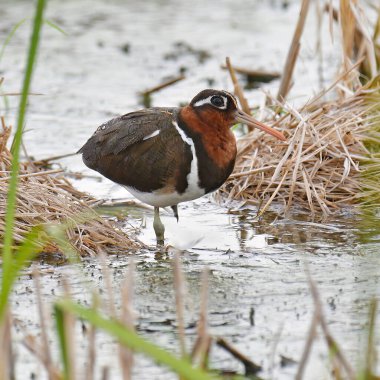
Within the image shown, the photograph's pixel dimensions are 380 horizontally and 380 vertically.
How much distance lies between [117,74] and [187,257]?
19.1ft

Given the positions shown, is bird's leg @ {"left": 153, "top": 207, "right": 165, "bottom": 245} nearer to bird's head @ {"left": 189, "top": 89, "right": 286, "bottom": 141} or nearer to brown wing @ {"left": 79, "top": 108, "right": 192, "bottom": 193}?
brown wing @ {"left": 79, "top": 108, "right": 192, "bottom": 193}

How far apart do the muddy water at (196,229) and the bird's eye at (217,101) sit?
92 centimetres

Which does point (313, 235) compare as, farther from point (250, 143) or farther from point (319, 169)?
point (250, 143)

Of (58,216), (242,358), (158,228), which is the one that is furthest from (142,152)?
(242,358)

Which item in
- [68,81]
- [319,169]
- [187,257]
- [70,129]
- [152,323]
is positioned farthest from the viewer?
[68,81]

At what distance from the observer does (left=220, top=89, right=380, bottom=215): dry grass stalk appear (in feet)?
23.5

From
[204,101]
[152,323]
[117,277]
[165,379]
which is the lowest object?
[165,379]

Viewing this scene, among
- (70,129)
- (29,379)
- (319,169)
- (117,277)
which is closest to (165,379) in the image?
(29,379)

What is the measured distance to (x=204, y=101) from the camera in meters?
6.29

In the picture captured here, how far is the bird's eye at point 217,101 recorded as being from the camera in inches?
247

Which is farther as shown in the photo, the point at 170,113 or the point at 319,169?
the point at 319,169

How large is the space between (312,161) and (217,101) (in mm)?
1369

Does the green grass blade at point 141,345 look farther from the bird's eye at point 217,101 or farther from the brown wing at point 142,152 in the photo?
the bird's eye at point 217,101

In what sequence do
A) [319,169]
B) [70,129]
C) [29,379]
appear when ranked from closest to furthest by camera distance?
[29,379]
[319,169]
[70,129]
